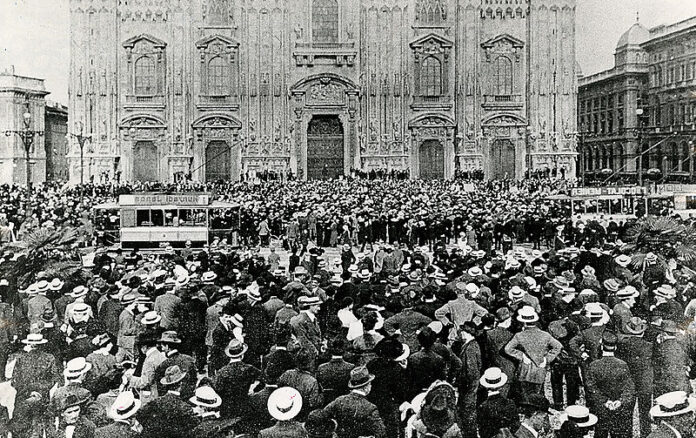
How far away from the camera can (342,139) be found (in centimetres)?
5531

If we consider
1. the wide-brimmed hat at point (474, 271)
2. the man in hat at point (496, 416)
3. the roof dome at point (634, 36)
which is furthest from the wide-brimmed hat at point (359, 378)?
the roof dome at point (634, 36)

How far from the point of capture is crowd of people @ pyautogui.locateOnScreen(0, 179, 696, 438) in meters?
6.79

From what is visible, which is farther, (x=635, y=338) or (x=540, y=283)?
(x=540, y=283)

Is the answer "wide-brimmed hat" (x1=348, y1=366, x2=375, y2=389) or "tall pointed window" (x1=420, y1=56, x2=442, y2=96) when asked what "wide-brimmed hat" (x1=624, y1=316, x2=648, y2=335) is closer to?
"wide-brimmed hat" (x1=348, y1=366, x2=375, y2=389)

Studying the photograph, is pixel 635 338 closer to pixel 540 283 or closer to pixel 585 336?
pixel 585 336

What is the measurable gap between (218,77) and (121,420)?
162 feet

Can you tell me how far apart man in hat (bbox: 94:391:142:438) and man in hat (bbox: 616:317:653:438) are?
5.37 metres

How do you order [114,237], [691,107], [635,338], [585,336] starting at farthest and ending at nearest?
[691,107], [114,237], [585,336], [635,338]

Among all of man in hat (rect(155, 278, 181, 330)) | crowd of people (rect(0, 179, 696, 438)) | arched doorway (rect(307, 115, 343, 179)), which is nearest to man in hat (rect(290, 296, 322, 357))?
crowd of people (rect(0, 179, 696, 438))

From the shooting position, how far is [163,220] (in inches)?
1080

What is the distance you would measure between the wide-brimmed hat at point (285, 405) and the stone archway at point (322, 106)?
157 ft

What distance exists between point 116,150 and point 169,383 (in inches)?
1894

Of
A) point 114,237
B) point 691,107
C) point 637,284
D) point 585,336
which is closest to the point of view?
point 585,336

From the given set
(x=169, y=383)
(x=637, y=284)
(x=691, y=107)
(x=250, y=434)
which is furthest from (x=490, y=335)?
(x=691, y=107)
